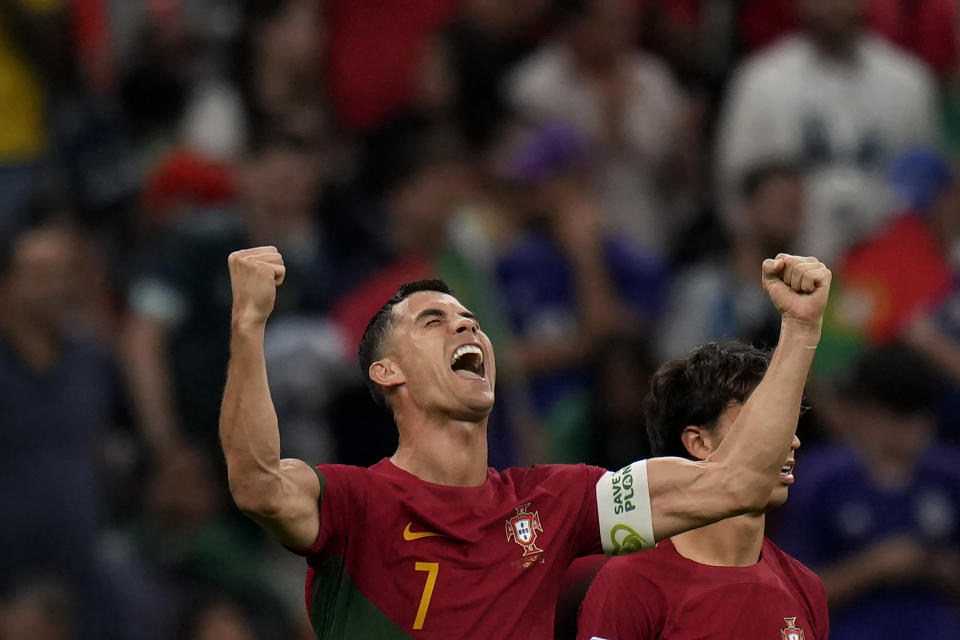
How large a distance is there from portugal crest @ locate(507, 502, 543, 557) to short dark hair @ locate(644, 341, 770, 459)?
1.56 ft

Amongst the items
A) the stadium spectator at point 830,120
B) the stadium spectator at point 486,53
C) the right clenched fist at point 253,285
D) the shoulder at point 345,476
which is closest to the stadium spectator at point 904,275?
the stadium spectator at point 830,120

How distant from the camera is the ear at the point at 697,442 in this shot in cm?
493

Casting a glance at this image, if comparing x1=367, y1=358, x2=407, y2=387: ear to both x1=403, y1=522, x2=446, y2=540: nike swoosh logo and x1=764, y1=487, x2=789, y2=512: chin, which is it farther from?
x1=764, y1=487, x2=789, y2=512: chin

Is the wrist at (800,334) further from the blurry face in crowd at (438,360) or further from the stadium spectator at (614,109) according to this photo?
the stadium spectator at (614,109)

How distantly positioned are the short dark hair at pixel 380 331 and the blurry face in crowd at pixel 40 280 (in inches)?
131

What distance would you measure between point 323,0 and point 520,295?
2351 mm

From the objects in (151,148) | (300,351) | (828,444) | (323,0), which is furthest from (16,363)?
(828,444)

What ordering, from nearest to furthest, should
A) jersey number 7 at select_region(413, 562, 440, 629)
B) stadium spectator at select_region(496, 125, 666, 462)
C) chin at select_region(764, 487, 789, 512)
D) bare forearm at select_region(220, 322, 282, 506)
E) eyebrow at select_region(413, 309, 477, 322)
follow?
bare forearm at select_region(220, 322, 282, 506), jersey number 7 at select_region(413, 562, 440, 629), chin at select_region(764, 487, 789, 512), eyebrow at select_region(413, 309, 477, 322), stadium spectator at select_region(496, 125, 666, 462)

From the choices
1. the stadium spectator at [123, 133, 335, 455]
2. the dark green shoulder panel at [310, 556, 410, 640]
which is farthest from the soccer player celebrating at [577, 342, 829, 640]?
the stadium spectator at [123, 133, 335, 455]

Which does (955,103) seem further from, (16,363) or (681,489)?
(681,489)

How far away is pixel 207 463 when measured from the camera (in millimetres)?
8281

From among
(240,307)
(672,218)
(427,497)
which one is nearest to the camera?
(240,307)

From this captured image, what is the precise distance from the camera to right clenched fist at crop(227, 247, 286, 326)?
4375mm

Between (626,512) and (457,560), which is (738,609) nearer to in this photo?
(626,512)
